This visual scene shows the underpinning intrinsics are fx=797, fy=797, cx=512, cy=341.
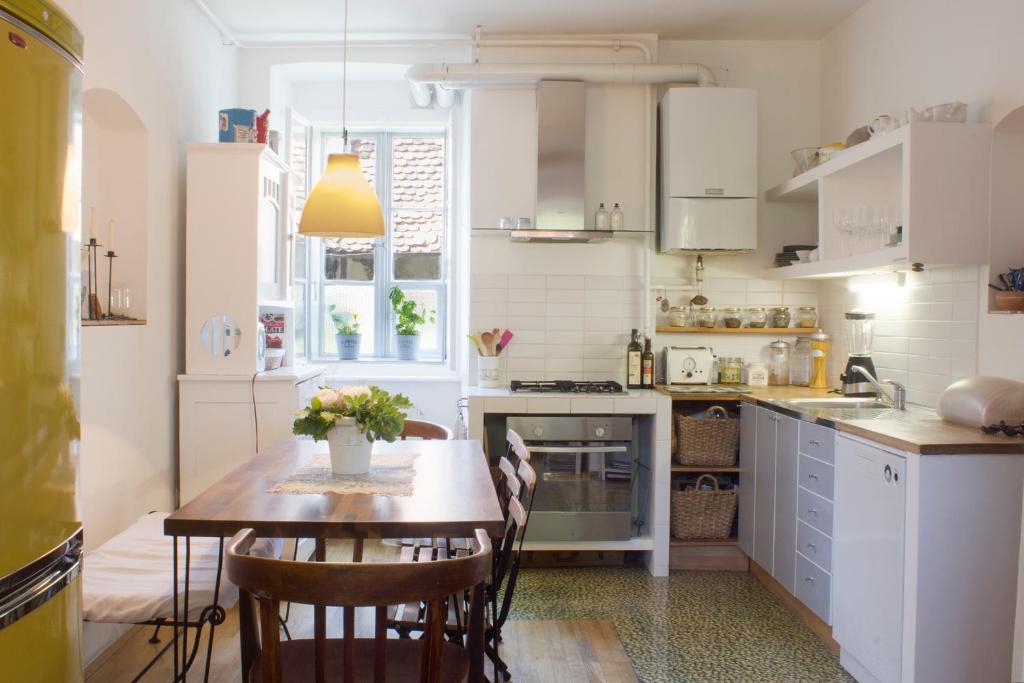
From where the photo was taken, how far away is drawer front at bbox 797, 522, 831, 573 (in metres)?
3.22

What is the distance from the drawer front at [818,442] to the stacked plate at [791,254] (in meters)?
1.27

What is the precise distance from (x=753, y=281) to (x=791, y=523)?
5.53 ft

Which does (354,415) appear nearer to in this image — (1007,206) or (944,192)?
(944,192)

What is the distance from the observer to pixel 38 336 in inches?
65.5

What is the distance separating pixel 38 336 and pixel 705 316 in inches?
147

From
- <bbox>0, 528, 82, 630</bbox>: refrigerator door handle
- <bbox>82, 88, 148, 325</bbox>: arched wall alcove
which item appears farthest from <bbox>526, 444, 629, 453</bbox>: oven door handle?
<bbox>0, 528, 82, 630</bbox>: refrigerator door handle

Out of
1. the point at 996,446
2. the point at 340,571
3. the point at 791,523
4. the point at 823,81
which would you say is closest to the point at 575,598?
the point at 791,523

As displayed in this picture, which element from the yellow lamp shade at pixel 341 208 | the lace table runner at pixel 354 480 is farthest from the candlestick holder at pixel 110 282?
the lace table runner at pixel 354 480

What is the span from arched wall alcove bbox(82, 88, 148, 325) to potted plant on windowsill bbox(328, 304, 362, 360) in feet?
5.94

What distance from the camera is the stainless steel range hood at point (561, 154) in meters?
4.44

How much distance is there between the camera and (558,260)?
185 inches

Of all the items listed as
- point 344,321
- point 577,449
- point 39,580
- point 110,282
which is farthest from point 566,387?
point 39,580

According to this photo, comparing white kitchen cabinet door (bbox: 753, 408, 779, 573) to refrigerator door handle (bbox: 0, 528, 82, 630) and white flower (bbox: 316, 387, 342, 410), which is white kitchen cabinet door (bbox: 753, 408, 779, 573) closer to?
white flower (bbox: 316, 387, 342, 410)

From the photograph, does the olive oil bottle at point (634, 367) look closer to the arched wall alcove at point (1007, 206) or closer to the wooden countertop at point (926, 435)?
the wooden countertop at point (926, 435)
